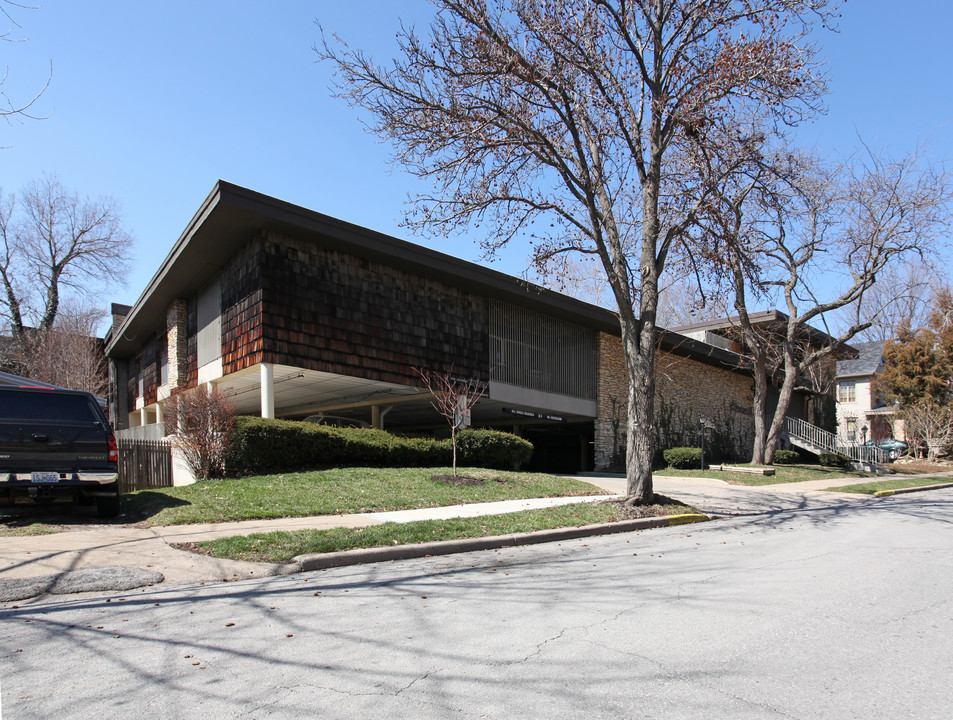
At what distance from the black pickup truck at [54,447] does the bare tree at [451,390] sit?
26.7 ft

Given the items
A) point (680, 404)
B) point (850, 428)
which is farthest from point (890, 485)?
point (850, 428)

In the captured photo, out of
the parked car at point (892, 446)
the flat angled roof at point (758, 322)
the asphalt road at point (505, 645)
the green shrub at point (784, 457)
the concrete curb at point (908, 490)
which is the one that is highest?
the flat angled roof at point (758, 322)

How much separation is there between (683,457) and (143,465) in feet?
61.8

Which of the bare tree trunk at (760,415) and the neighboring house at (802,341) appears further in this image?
the neighboring house at (802,341)

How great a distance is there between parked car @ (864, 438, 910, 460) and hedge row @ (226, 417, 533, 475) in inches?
1222

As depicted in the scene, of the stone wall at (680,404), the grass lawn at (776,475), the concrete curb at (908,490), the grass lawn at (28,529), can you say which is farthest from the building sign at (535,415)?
the grass lawn at (28,529)

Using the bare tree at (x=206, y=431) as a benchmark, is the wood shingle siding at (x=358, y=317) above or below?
above

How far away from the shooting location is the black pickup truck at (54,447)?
8.70 meters

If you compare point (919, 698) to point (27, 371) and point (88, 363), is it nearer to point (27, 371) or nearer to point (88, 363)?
point (88, 363)

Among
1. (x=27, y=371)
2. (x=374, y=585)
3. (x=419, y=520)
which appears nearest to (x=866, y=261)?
(x=419, y=520)

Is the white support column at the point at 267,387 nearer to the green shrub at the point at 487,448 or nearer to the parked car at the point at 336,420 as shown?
the green shrub at the point at 487,448

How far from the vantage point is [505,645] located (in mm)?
4445

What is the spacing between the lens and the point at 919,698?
3633mm

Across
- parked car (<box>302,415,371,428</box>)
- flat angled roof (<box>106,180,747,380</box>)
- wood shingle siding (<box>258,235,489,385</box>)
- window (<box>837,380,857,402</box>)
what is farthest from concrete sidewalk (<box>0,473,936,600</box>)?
window (<box>837,380,857,402</box>)
